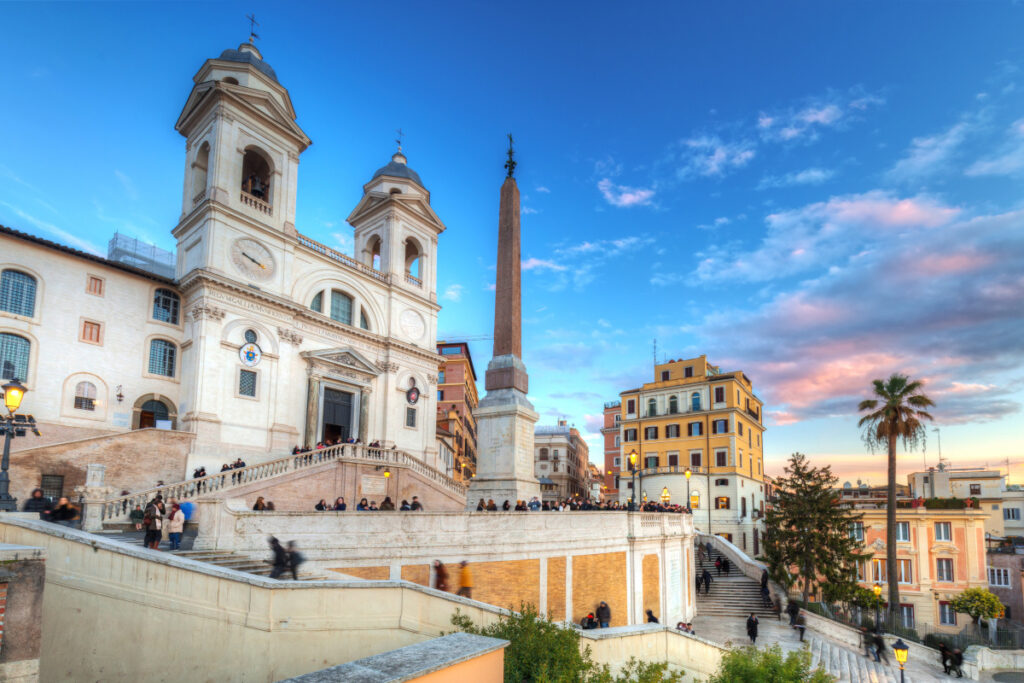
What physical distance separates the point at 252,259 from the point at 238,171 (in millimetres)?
4277

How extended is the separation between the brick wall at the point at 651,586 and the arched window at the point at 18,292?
25.9 metres

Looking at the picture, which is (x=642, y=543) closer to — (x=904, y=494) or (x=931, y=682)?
(x=931, y=682)

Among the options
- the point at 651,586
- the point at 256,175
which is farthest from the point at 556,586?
the point at 256,175

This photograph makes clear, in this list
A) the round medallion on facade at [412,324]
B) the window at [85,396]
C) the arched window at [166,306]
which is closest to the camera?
the window at [85,396]

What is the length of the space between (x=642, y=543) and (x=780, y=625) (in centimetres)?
1007

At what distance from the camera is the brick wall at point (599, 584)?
802 inches

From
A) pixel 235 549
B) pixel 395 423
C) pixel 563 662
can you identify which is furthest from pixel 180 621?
pixel 395 423

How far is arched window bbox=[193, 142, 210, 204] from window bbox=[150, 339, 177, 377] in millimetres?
7304

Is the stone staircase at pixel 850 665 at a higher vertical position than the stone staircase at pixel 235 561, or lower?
lower

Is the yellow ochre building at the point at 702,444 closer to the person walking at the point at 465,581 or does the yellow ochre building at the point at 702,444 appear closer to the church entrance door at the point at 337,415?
the church entrance door at the point at 337,415

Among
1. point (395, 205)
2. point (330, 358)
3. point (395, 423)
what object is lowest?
point (395, 423)

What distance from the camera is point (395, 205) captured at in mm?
38094

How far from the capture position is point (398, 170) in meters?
39.6

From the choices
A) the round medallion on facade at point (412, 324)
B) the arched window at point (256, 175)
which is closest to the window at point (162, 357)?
the arched window at point (256, 175)
